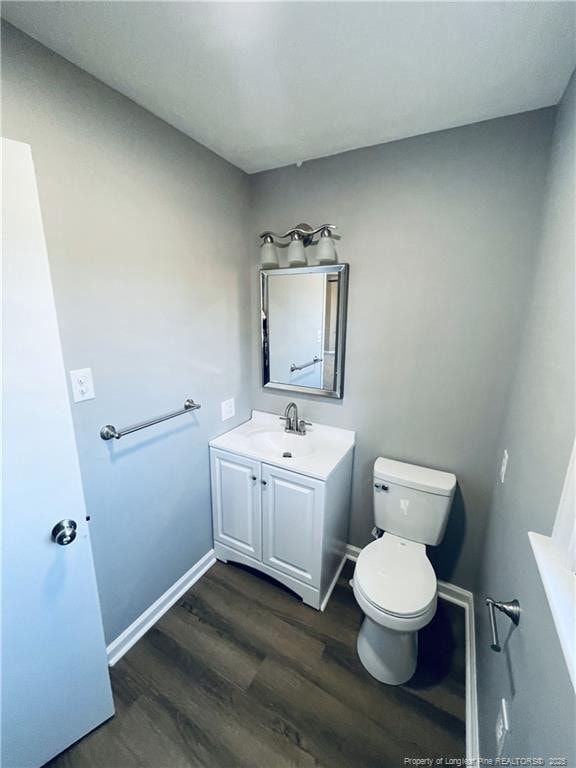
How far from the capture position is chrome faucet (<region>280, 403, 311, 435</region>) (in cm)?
196

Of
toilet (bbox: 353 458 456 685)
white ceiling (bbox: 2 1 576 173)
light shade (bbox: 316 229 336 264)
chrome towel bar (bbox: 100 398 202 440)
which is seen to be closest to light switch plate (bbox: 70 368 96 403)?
chrome towel bar (bbox: 100 398 202 440)

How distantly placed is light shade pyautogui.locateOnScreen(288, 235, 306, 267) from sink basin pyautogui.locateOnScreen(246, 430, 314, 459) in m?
1.09

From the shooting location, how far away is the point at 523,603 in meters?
0.82

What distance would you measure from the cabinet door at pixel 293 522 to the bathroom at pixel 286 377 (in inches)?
0.7

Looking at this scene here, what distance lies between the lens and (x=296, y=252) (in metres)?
1.74

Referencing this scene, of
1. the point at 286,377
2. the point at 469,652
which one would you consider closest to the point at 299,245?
the point at 286,377

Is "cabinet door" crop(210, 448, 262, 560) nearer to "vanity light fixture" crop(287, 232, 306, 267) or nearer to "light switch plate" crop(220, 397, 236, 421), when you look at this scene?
"light switch plate" crop(220, 397, 236, 421)

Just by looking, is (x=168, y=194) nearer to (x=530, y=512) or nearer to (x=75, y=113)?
(x=75, y=113)

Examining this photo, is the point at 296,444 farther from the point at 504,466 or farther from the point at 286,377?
the point at 504,466

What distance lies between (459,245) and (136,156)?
1532 millimetres

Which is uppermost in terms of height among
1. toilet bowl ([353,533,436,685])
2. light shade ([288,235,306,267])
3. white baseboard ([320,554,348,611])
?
light shade ([288,235,306,267])

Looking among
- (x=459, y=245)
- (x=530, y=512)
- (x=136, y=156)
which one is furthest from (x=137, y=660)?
(x=459, y=245)

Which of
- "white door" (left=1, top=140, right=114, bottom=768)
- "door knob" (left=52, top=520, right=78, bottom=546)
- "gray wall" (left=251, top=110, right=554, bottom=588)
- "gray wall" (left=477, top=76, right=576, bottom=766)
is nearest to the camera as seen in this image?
"gray wall" (left=477, top=76, right=576, bottom=766)

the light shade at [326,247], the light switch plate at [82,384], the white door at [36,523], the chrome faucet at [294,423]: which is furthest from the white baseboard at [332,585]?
the light shade at [326,247]
